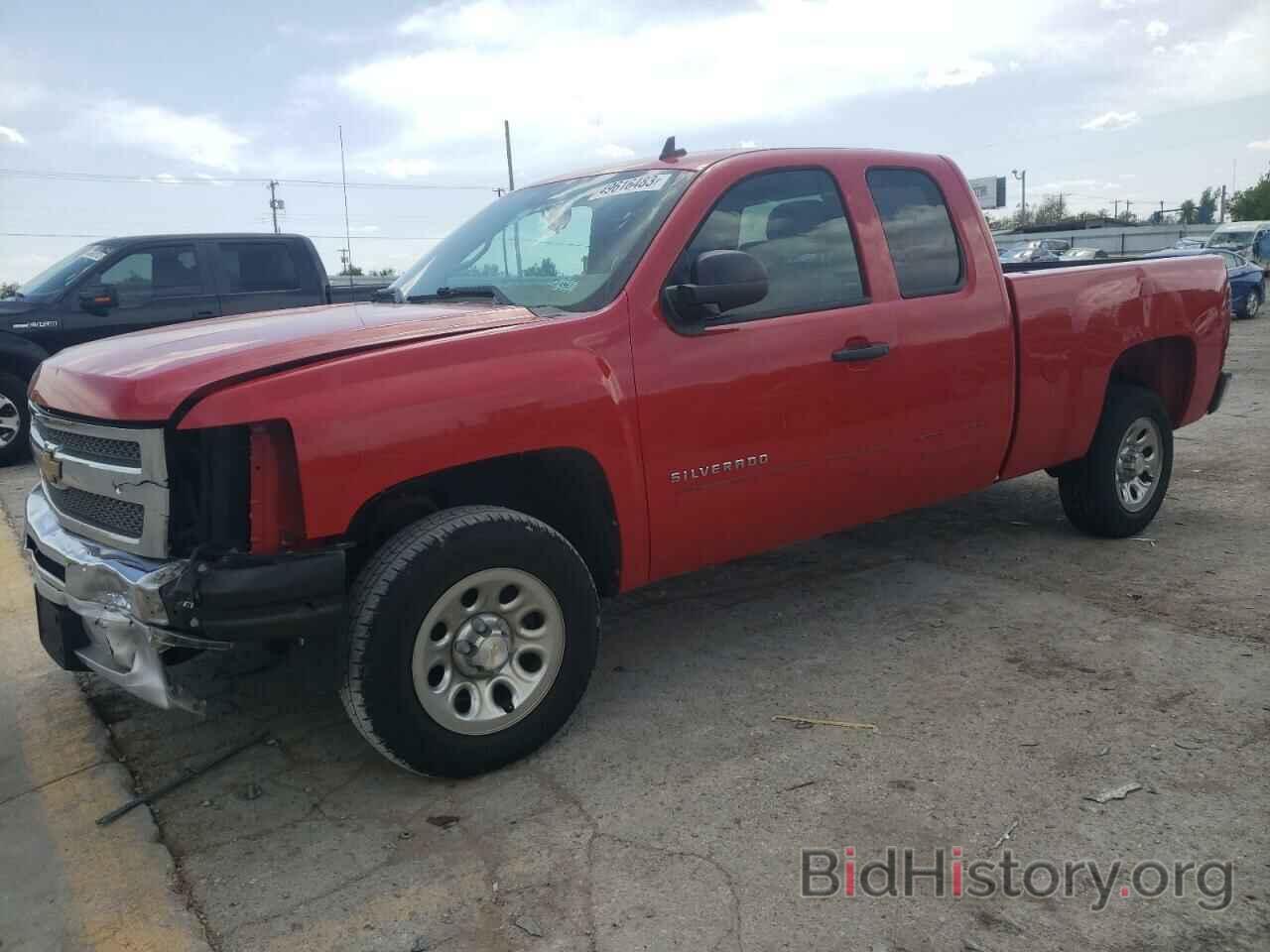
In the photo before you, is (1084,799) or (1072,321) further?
(1072,321)

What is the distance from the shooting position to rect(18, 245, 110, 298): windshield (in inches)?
378

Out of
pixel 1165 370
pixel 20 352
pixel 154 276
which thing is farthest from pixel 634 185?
pixel 20 352

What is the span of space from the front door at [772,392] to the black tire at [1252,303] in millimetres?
21916

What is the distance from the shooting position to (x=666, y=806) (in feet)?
9.71

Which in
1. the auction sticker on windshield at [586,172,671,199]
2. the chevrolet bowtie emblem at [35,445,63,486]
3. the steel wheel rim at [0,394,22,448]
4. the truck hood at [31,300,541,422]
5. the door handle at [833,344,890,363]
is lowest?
the steel wheel rim at [0,394,22,448]

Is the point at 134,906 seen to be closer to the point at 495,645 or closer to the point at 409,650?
the point at 409,650

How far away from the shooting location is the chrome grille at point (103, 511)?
9.59 feet


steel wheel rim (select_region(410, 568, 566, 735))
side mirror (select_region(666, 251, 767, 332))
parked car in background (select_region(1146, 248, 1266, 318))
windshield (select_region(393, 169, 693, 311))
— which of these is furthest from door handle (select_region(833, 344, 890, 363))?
parked car in background (select_region(1146, 248, 1266, 318))

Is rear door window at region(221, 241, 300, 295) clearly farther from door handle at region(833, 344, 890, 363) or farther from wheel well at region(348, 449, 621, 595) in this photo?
door handle at region(833, 344, 890, 363)

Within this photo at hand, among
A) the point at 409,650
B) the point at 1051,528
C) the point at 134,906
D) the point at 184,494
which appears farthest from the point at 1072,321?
the point at 134,906

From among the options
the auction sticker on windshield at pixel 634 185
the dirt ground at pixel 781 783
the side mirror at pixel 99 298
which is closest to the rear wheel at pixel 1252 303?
the dirt ground at pixel 781 783

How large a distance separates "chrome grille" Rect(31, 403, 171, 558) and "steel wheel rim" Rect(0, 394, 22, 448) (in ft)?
22.8

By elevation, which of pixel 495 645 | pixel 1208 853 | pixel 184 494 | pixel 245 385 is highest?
pixel 245 385

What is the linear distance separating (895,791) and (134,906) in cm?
211
